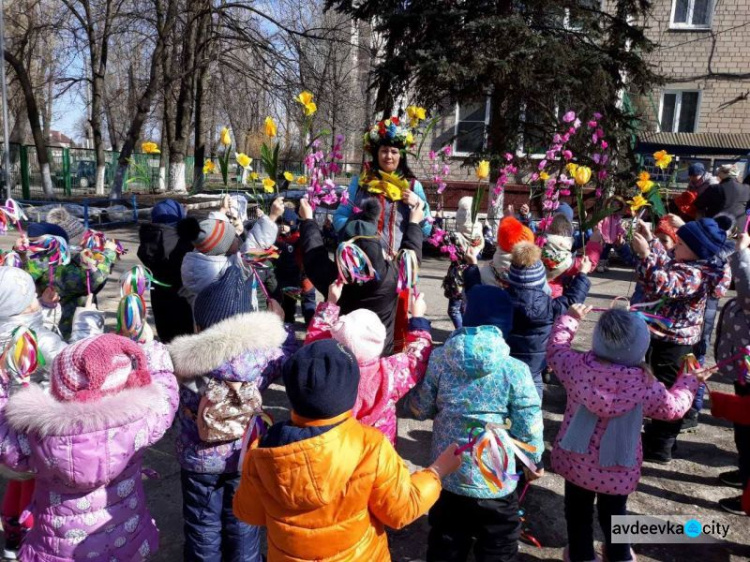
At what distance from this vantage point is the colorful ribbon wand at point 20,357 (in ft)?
7.39

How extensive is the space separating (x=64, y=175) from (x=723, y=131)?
68.9 ft

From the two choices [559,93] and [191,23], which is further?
[191,23]

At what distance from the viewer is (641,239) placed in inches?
132

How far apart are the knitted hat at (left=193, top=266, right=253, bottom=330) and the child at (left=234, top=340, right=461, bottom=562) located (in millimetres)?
1065

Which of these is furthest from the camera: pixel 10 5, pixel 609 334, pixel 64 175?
pixel 64 175

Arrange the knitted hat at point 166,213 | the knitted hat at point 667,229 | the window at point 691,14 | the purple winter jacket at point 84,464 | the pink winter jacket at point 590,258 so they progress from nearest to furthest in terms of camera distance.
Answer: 1. the purple winter jacket at point 84,464
2. the pink winter jacket at point 590,258
3. the knitted hat at point 166,213
4. the knitted hat at point 667,229
5. the window at point 691,14

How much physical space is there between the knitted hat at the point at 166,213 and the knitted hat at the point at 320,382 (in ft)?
8.34

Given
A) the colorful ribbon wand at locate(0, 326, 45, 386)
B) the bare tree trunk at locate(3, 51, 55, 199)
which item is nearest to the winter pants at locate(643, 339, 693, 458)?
the colorful ribbon wand at locate(0, 326, 45, 386)

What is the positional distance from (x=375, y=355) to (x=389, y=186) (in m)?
1.50

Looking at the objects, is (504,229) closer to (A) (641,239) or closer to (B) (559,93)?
(A) (641,239)

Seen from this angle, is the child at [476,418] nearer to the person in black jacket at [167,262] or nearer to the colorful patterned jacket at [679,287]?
the colorful patterned jacket at [679,287]

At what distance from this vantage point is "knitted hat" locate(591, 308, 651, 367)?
228 cm

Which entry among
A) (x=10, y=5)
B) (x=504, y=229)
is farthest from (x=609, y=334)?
(x=10, y=5)

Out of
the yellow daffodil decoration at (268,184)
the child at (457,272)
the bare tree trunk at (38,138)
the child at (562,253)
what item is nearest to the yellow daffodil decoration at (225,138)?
the yellow daffodil decoration at (268,184)
